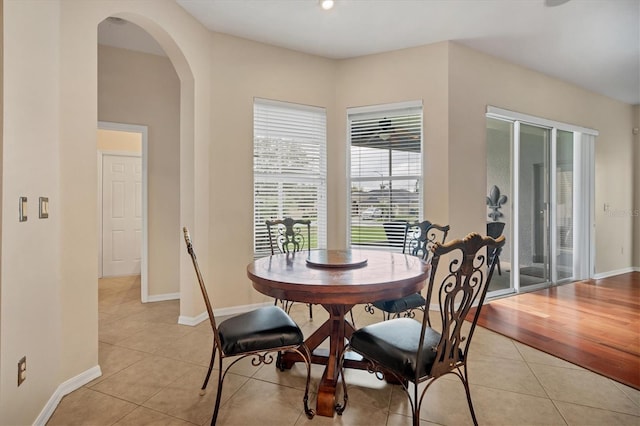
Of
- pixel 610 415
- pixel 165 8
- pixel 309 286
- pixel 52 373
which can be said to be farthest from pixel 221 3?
pixel 610 415

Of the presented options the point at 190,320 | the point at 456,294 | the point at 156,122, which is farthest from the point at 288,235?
the point at 156,122

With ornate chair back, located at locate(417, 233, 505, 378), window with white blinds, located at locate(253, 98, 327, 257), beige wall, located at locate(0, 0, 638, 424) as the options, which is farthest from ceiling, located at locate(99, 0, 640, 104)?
ornate chair back, located at locate(417, 233, 505, 378)

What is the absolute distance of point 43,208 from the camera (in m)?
1.77

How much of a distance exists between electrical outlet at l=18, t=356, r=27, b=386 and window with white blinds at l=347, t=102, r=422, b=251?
10.1 ft

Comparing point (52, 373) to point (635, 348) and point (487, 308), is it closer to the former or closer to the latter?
point (487, 308)

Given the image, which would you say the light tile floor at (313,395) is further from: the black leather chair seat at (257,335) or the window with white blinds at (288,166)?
the window with white blinds at (288,166)

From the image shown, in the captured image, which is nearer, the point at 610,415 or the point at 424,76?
the point at 610,415

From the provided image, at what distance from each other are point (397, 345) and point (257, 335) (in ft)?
2.36

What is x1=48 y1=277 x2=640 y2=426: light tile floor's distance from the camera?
1.75 metres

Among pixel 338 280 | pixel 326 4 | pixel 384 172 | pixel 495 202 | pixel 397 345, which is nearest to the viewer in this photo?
pixel 397 345

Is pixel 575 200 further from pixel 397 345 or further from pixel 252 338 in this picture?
pixel 252 338

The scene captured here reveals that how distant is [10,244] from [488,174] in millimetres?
4356

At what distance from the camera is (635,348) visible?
266 centimetres

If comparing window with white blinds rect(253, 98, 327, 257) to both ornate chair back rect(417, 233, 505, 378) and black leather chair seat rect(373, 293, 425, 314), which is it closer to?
black leather chair seat rect(373, 293, 425, 314)
